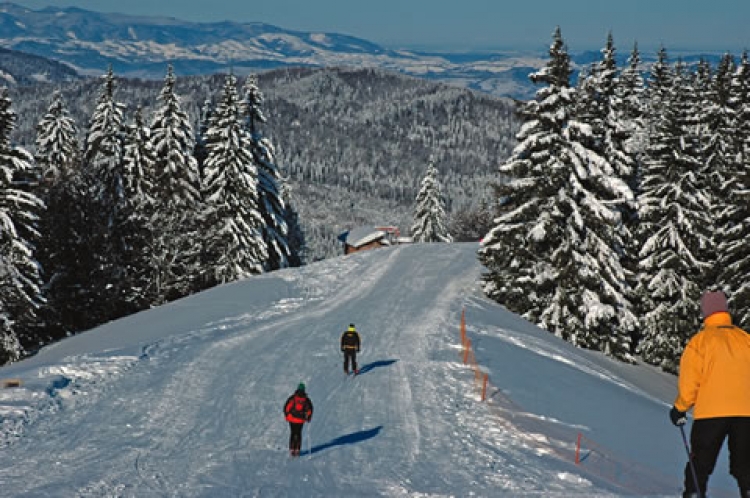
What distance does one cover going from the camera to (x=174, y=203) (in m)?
42.9

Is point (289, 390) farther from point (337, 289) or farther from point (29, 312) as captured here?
point (337, 289)

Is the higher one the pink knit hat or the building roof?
the pink knit hat

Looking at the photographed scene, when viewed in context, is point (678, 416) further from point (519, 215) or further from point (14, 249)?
point (14, 249)

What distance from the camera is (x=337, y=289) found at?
37531mm

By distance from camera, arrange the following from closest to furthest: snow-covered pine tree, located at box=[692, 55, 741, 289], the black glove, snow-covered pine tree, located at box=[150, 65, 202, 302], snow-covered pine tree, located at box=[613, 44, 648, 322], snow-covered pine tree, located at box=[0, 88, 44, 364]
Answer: the black glove, snow-covered pine tree, located at box=[0, 88, 44, 364], snow-covered pine tree, located at box=[692, 55, 741, 289], snow-covered pine tree, located at box=[613, 44, 648, 322], snow-covered pine tree, located at box=[150, 65, 202, 302]

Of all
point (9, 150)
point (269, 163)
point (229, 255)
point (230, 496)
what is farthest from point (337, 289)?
point (230, 496)

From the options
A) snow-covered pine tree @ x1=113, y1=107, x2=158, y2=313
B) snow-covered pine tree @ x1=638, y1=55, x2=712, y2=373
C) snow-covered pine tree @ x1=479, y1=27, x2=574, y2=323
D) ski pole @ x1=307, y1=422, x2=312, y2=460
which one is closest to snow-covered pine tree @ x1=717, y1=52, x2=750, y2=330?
snow-covered pine tree @ x1=638, y1=55, x2=712, y2=373

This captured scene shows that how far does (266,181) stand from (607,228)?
2312 centimetres

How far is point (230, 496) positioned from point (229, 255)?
32.3 m

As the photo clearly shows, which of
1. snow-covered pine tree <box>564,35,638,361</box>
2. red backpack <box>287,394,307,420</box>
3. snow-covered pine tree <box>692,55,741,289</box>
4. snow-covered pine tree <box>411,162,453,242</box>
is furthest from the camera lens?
snow-covered pine tree <box>411,162,453,242</box>

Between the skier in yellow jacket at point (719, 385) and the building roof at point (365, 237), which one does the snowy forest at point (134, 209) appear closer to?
the skier in yellow jacket at point (719, 385)

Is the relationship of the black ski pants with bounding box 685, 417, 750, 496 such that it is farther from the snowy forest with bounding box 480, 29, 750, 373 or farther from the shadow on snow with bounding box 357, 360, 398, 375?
the snowy forest with bounding box 480, 29, 750, 373

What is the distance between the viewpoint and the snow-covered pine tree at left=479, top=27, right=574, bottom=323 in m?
30.8

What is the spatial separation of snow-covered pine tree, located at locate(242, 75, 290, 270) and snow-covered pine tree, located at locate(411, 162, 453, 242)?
27.9 metres
